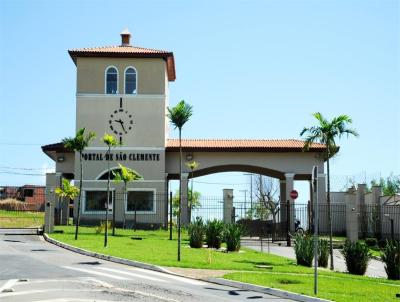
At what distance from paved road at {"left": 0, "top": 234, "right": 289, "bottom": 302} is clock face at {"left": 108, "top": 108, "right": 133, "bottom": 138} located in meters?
22.1

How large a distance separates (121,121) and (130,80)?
297 cm

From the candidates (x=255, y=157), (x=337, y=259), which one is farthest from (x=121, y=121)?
(x=337, y=259)

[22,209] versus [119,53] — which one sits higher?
[119,53]

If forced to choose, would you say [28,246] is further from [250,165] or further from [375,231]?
[375,231]

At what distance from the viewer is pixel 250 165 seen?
42562mm

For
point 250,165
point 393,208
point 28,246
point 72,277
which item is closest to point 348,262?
point 72,277

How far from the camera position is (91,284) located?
13.6 meters

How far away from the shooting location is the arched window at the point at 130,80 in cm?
4134

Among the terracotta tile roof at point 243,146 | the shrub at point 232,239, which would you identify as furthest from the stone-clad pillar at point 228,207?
the shrub at point 232,239

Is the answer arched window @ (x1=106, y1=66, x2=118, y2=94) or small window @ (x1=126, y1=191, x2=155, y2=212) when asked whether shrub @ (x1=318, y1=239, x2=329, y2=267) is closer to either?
small window @ (x1=126, y1=191, x2=155, y2=212)

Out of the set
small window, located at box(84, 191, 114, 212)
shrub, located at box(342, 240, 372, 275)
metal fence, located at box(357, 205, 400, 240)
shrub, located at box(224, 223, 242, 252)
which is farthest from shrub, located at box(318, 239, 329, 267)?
A: small window, located at box(84, 191, 114, 212)

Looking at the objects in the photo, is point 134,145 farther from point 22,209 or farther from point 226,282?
point 226,282

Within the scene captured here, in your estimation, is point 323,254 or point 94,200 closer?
point 323,254

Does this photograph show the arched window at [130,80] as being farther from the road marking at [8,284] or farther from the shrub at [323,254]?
the road marking at [8,284]
